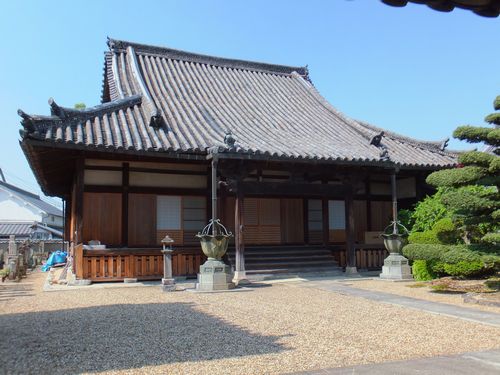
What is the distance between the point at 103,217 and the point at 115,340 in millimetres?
8128

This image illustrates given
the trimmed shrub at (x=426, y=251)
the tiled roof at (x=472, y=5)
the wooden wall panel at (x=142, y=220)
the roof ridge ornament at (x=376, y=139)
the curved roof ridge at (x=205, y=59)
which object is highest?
the curved roof ridge at (x=205, y=59)

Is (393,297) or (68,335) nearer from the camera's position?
(68,335)

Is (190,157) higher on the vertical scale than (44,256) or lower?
higher

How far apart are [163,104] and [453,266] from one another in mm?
10477

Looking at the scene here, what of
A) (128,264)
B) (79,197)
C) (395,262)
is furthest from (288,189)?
(79,197)

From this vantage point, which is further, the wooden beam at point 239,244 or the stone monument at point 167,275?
the wooden beam at point 239,244

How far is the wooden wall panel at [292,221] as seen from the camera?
16.3 meters

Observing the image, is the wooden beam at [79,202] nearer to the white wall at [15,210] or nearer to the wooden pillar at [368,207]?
the wooden pillar at [368,207]

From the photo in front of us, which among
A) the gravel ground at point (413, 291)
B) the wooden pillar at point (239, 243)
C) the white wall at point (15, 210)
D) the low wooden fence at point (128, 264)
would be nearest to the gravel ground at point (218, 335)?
the gravel ground at point (413, 291)

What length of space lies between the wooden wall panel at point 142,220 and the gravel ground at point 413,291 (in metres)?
6.13

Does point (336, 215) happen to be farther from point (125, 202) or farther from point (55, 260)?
point (55, 260)

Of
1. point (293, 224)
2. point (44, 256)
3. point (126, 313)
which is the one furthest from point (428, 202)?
point (44, 256)

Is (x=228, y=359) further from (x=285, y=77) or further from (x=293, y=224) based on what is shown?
(x=285, y=77)

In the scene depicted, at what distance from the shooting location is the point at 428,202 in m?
Result: 14.6
